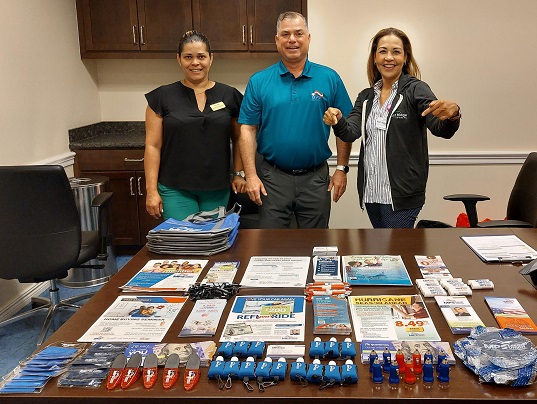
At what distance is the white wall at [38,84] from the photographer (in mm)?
3033

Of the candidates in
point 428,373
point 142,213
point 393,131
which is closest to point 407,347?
point 428,373

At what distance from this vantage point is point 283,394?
102 cm

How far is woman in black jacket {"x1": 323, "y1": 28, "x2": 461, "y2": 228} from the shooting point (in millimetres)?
2295

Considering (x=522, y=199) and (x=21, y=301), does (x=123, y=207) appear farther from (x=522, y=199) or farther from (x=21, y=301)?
(x=522, y=199)

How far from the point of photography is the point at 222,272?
64.2 inches

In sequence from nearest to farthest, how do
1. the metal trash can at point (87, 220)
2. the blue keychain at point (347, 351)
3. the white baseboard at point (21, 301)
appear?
1. the blue keychain at point (347, 351)
2. the white baseboard at point (21, 301)
3. the metal trash can at point (87, 220)

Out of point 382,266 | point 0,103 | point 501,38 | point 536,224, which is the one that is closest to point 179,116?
point 0,103

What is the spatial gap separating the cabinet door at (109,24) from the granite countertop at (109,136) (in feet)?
2.06

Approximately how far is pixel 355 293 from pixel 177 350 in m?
0.54

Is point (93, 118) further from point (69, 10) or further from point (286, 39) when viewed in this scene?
point (286, 39)

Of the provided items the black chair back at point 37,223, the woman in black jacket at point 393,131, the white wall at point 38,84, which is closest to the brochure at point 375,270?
the woman in black jacket at point 393,131

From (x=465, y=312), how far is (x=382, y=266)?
364 mm

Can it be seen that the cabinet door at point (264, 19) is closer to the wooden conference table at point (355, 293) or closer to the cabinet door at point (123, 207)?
the cabinet door at point (123, 207)

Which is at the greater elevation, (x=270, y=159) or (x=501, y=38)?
(x=501, y=38)
